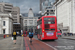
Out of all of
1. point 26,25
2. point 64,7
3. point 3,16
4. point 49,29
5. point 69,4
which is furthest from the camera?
point 26,25

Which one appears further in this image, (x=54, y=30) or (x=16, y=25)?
(x=16, y=25)

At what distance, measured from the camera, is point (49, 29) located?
2267cm

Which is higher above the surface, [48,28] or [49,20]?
[49,20]

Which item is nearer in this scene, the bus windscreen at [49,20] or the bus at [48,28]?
the bus at [48,28]

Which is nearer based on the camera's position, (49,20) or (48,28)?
(48,28)

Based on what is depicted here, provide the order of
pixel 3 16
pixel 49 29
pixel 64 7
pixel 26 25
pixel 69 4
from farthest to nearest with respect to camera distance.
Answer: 1. pixel 26 25
2. pixel 64 7
3. pixel 69 4
4. pixel 3 16
5. pixel 49 29

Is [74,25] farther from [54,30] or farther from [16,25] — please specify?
[54,30]

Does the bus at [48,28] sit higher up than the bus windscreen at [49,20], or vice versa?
the bus windscreen at [49,20]

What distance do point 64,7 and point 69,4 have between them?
7.30 meters

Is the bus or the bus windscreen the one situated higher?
the bus windscreen

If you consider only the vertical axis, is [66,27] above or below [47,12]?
below

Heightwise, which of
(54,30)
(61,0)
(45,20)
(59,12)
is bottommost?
(54,30)

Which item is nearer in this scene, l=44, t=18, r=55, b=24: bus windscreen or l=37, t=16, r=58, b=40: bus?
l=37, t=16, r=58, b=40: bus

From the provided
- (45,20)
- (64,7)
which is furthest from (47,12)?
(45,20)
